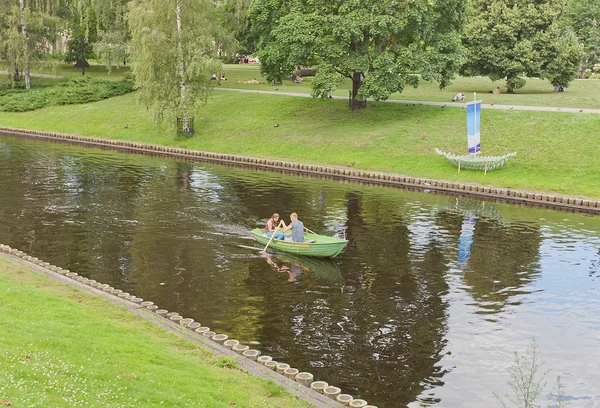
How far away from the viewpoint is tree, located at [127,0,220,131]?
67.9 metres

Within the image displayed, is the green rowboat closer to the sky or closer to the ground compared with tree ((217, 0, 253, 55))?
closer to the ground

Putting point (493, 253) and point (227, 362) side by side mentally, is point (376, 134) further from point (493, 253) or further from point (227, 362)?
point (227, 362)

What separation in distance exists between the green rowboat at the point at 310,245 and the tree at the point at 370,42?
111ft

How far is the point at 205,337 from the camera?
22094mm

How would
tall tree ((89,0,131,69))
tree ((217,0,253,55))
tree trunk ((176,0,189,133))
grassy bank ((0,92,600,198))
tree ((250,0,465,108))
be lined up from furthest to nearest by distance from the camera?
1. tall tree ((89,0,131,69))
2. tree ((217,0,253,55))
3. tree trunk ((176,0,189,133))
4. tree ((250,0,465,108))
5. grassy bank ((0,92,600,198))

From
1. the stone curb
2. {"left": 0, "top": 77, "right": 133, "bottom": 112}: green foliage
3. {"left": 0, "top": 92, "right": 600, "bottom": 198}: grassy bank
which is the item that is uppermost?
{"left": 0, "top": 77, "right": 133, "bottom": 112}: green foliage

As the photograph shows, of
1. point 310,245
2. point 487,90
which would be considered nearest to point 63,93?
point 487,90

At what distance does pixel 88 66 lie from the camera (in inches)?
4601

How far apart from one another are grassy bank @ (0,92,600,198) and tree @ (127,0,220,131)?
3.90 metres

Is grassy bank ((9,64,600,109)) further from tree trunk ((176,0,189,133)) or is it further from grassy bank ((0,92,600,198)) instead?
tree trunk ((176,0,189,133))

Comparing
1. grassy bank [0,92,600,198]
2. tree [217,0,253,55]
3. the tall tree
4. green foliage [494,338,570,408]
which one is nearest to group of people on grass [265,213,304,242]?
green foliage [494,338,570,408]

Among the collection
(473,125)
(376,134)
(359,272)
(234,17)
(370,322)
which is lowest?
(370,322)

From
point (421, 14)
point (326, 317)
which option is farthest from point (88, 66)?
point (326, 317)

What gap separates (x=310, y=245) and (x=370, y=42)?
4115 cm
